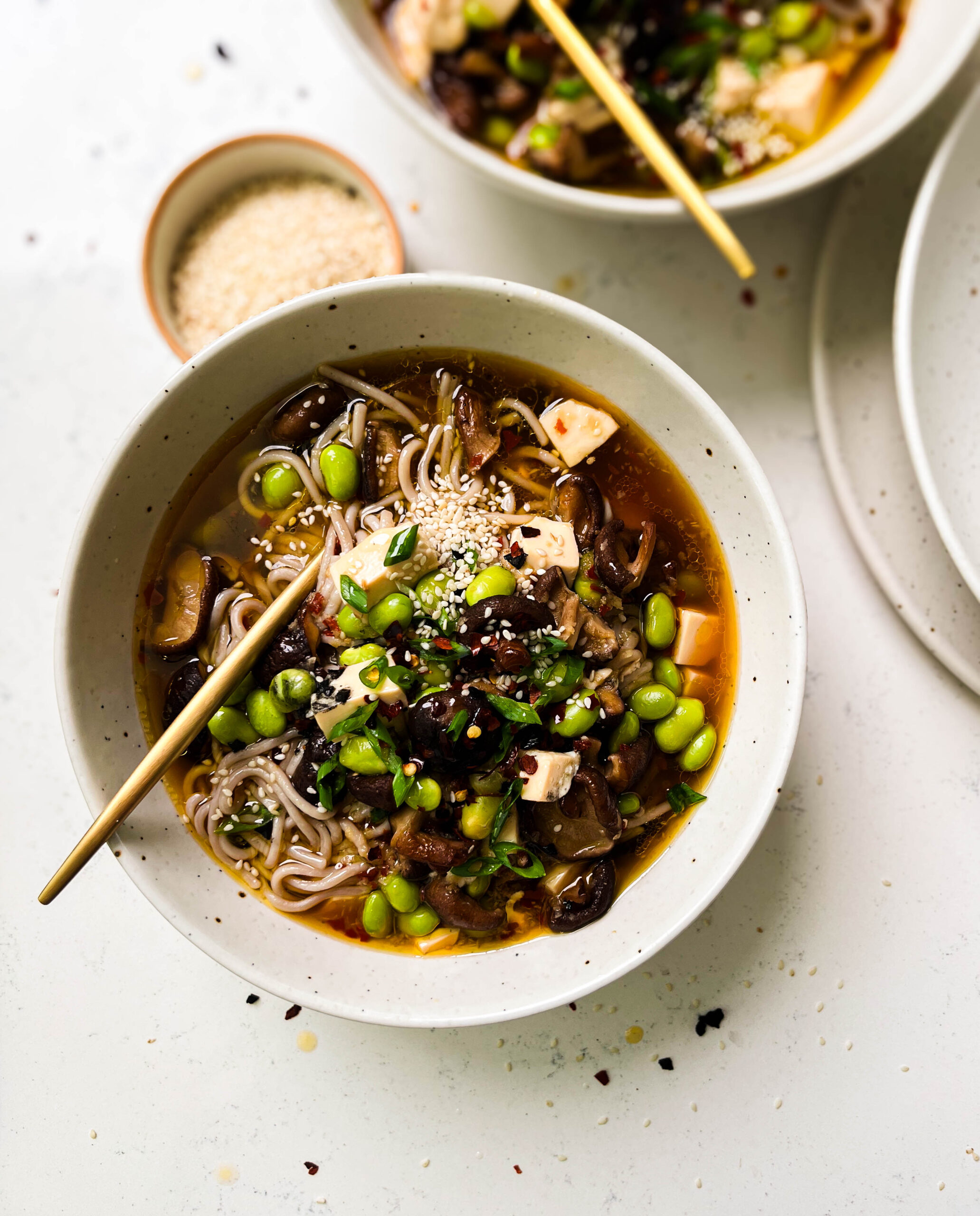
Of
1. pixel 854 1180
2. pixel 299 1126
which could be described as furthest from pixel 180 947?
pixel 854 1180

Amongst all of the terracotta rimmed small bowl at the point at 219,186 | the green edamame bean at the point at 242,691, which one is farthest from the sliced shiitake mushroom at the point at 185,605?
the terracotta rimmed small bowl at the point at 219,186

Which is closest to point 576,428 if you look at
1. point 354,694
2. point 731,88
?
point 354,694

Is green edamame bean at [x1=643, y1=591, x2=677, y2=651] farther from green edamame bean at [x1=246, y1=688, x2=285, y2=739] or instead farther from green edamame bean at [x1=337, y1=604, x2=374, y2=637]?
green edamame bean at [x1=246, y1=688, x2=285, y2=739]

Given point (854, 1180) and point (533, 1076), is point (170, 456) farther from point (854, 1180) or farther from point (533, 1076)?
point (854, 1180)

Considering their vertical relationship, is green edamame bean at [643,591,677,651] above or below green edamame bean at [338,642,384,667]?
below

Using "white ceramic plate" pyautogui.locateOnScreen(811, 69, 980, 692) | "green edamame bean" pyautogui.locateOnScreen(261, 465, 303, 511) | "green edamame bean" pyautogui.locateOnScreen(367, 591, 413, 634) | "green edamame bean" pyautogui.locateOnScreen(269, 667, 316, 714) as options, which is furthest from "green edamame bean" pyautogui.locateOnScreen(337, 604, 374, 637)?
"white ceramic plate" pyautogui.locateOnScreen(811, 69, 980, 692)

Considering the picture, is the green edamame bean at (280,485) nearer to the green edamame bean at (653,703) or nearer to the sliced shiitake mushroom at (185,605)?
the sliced shiitake mushroom at (185,605)
